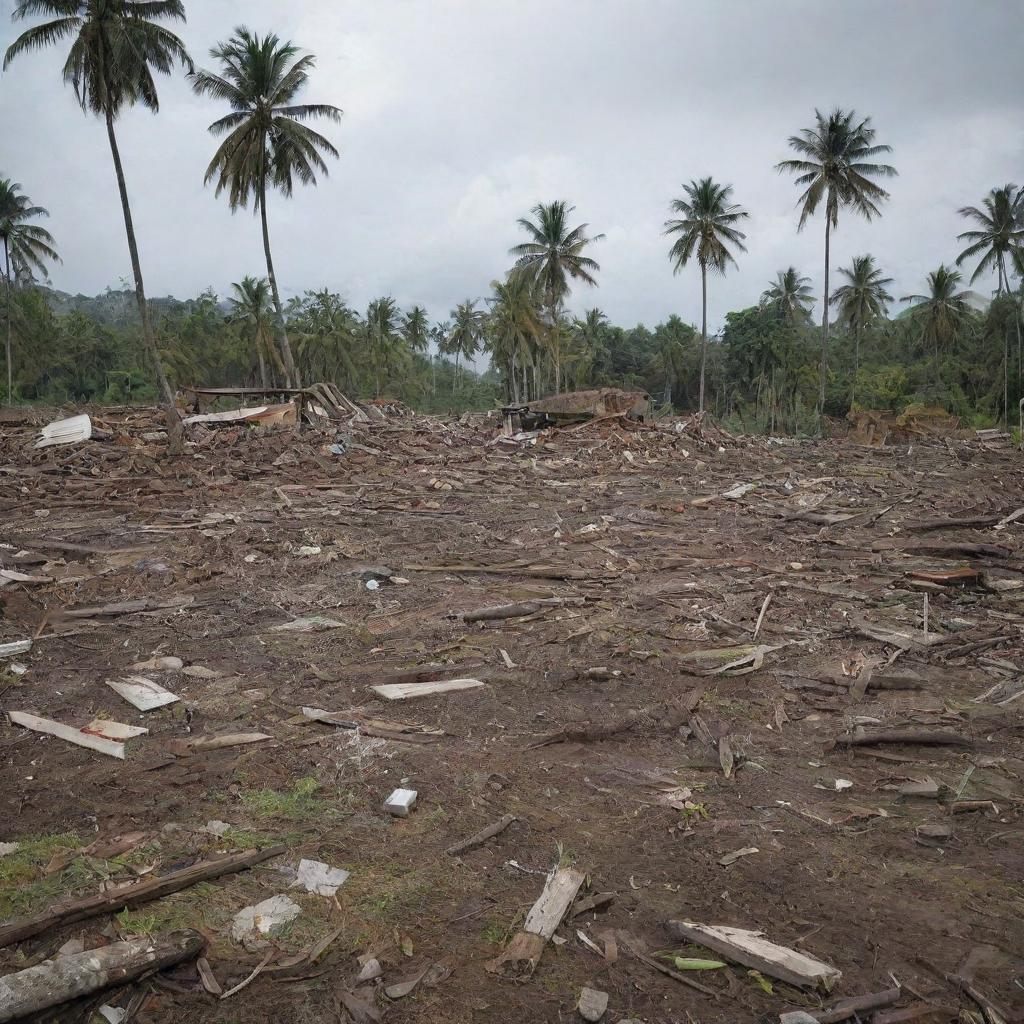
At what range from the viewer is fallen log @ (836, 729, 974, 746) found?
4.26 meters

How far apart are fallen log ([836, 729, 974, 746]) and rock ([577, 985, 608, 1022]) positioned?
99.7 inches

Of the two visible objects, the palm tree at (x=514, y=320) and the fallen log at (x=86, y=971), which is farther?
the palm tree at (x=514, y=320)

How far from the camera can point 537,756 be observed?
421 cm

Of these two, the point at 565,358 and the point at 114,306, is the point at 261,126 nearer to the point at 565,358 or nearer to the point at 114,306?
the point at 565,358

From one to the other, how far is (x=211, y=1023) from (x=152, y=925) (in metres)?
0.55

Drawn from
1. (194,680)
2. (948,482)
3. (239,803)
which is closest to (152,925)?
(239,803)

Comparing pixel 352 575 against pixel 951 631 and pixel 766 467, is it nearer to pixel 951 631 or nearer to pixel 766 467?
pixel 951 631

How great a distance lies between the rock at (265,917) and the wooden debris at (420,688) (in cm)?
209

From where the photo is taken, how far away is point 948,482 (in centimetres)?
1512

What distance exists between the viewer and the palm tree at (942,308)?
40656 millimetres

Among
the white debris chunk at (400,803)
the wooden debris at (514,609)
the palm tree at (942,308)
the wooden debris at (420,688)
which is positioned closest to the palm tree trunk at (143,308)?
the wooden debris at (514,609)

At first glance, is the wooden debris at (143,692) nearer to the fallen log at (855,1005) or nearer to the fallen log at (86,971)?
the fallen log at (86,971)

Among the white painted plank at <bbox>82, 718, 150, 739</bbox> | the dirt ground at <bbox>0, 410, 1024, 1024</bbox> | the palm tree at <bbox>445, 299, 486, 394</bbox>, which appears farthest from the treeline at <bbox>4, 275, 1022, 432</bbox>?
the white painted plank at <bbox>82, 718, 150, 739</bbox>

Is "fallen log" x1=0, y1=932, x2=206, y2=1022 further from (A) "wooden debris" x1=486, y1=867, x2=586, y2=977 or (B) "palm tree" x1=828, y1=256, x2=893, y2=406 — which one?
(B) "palm tree" x1=828, y1=256, x2=893, y2=406
